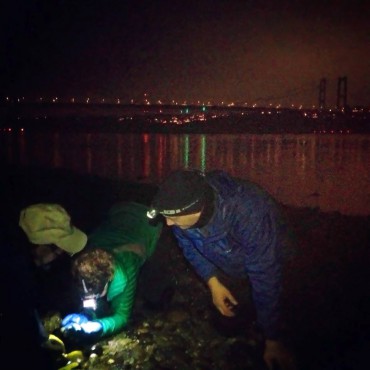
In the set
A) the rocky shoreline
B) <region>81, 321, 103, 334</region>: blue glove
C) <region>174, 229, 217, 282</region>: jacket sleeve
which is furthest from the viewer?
the rocky shoreline

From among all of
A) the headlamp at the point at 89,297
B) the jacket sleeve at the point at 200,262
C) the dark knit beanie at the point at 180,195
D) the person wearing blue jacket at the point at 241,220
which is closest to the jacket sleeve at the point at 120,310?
the headlamp at the point at 89,297

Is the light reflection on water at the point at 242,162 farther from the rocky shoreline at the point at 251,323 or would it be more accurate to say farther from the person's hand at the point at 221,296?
the person's hand at the point at 221,296

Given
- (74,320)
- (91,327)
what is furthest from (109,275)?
(74,320)

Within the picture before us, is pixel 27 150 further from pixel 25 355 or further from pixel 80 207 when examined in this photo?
pixel 25 355

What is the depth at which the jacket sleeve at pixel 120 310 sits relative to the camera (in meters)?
3.28

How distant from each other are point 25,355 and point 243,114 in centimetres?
4274

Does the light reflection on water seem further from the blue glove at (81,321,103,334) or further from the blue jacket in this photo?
the blue glove at (81,321,103,334)

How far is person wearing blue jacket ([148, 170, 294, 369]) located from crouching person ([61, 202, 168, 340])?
0.65 metres

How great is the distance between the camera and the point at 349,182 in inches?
432

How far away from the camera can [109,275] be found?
9.68ft

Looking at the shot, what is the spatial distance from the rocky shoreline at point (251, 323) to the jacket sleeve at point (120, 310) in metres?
0.53

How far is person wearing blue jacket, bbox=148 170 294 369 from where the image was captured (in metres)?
2.49

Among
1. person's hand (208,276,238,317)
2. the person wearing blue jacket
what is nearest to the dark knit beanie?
the person wearing blue jacket

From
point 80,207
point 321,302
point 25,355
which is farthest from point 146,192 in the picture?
point 25,355
